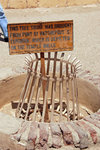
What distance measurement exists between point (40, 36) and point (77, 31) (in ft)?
15.7

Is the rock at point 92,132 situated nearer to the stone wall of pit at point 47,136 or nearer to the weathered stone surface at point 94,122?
the stone wall of pit at point 47,136

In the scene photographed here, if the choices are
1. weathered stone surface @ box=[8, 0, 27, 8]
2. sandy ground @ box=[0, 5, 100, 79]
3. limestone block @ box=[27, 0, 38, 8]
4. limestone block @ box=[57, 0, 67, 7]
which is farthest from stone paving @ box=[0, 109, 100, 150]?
limestone block @ box=[57, 0, 67, 7]

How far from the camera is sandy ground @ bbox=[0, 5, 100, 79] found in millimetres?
6211

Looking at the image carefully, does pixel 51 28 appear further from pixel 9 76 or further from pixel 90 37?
pixel 90 37

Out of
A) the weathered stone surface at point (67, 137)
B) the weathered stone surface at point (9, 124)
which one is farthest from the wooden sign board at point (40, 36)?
the weathered stone surface at point (67, 137)

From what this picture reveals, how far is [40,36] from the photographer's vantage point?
3.63 metres

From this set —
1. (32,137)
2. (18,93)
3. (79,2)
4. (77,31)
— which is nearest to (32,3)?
(79,2)

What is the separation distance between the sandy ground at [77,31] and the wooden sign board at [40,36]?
1.22 metres

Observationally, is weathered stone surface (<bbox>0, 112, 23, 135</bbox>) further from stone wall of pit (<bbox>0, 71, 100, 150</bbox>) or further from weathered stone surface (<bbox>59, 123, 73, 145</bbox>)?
weathered stone surface (<bbox>59, 123, 73, 145</bbox>)

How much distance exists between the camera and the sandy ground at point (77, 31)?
621cm

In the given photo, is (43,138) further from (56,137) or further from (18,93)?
(18,93)

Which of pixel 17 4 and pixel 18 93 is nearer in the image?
pixel 18 93

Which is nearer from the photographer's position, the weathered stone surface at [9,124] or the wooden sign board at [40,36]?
the weathered stone surface at [9,124]

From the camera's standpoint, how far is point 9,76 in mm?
4734
